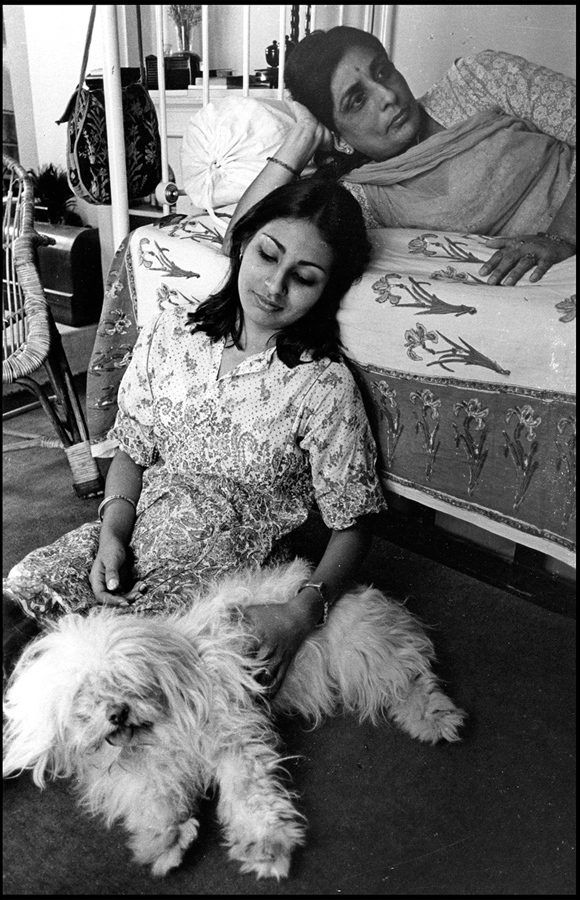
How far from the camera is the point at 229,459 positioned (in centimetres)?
102

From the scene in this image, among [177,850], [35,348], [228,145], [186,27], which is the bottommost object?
[177,850]

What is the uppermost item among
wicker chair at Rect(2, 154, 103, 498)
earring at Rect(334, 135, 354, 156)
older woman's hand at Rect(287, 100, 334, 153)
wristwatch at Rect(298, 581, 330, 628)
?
older woman's hand at Rect(287, 100, 334, 153)

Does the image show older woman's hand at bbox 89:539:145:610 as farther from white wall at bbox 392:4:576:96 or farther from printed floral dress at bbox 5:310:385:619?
white wall at bbox 392:4:576:96

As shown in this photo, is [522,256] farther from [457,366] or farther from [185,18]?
[185,18]

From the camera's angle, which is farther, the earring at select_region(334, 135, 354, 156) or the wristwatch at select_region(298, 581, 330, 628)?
the wristwatch at select_region(298, 581, 330, 628)

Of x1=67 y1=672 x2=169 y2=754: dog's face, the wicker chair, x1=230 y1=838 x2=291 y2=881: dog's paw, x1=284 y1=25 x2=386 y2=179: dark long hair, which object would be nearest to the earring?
x1=284 y1=25 x2=386 y2=179: dark long hair

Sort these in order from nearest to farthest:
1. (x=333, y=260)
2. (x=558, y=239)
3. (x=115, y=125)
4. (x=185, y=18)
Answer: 1. (x=558, y=239)
2. (x=185, y=18)
3. (x=333, y=260)
4. (x=115, y=125)

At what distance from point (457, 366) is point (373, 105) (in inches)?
12.1

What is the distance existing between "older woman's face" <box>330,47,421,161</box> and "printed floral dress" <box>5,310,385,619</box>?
0.98 ft

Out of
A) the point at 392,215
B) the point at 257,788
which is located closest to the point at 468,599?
the point at 257,788

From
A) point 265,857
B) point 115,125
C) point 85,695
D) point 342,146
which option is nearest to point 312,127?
point 342,146

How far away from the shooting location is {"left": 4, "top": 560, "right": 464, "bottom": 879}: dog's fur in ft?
2.42

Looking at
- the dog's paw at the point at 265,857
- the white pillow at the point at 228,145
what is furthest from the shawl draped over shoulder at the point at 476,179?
the dog's paw at the point at 265,857

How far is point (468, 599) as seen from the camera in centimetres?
81
